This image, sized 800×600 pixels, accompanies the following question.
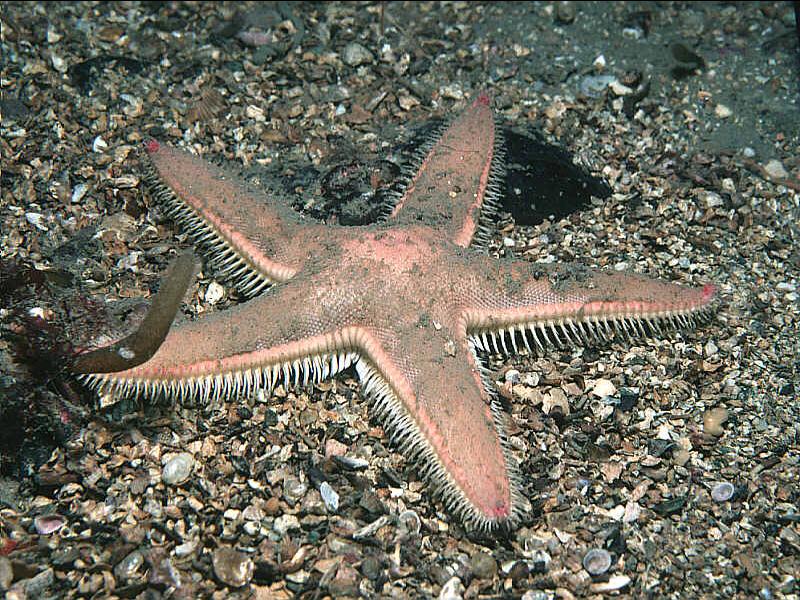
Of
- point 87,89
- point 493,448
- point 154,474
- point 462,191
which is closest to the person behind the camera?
point 493,448

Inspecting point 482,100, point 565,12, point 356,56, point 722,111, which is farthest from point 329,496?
point 565,12

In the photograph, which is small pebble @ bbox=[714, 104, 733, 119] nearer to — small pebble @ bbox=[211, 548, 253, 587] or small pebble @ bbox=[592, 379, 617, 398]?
small pebble @ bbox=[592, 379, 617, 398]

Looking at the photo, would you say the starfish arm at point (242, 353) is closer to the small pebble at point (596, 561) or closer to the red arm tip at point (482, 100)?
the small pebble at point (596, 561)

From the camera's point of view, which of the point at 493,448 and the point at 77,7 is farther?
the point at 77,7

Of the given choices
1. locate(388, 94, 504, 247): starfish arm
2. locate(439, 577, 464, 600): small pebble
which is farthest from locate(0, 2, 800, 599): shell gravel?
locate(388, 94, 504, 247): starfish arm

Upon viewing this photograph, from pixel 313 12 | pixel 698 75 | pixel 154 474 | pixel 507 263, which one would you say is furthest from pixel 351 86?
pixel 154 474

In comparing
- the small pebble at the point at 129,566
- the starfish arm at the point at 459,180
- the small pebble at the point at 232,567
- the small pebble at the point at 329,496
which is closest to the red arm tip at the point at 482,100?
the starfish arm at the point at 459,180

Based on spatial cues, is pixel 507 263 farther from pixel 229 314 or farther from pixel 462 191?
pixel 229 314
